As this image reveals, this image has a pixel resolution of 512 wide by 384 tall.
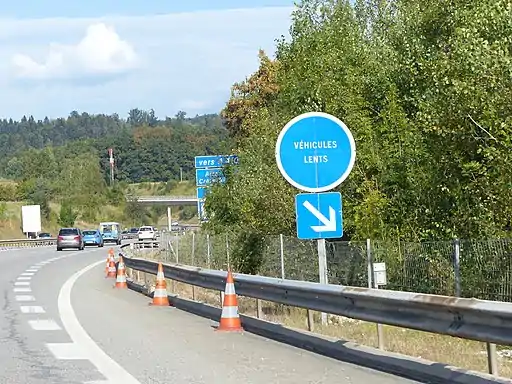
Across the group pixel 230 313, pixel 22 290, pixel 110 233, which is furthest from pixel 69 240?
pixel 230 313

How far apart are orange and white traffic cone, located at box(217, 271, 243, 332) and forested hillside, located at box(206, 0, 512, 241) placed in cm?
543

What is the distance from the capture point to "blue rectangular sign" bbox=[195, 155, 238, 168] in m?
35.7

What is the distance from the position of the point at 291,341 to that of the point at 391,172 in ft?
37.7

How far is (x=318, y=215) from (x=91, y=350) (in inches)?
136

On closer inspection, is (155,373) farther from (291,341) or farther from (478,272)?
(478,272)

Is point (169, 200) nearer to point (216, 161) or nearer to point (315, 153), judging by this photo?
point (216, 161)

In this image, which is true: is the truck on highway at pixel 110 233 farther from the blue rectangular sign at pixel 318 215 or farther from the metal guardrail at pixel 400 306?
the blue rectangular sign at pixel 318 215

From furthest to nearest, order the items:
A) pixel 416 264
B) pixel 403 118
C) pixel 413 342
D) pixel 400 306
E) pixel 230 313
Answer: pixel 403 118 → pixel 416 264 → pixel 230 313 → pixel 413 342 → pixel 400 306

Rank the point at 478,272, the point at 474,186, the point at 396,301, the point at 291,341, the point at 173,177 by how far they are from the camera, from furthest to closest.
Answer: the point at 173,177 → the point at 474,186 → the point at 478,272 → the point at 291,341 → the point at 396,301

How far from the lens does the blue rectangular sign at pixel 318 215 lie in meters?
13.0

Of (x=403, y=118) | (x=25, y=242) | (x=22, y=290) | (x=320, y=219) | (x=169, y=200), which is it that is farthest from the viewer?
(x=169, y=200)

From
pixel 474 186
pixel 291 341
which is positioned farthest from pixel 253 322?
pixel 474 186

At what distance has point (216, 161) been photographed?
1564 inches

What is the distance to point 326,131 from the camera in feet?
42.3
